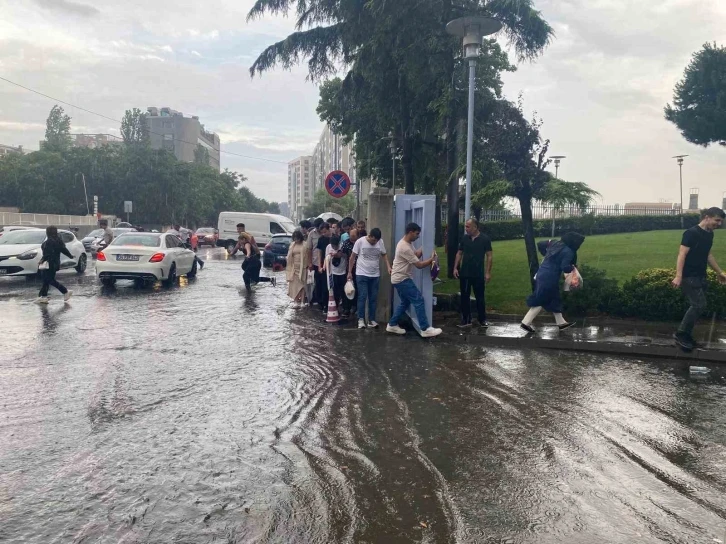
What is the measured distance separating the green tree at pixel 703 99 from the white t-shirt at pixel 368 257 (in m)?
26.0

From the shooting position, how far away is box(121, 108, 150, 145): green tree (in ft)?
289

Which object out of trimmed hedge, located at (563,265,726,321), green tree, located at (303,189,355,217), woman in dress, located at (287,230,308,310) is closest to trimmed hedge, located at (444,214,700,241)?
woman in dress, located at (287,230,308,310)

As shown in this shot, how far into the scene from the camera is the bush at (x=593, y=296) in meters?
11.3

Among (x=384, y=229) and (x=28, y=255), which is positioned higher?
(x=384, y=229)

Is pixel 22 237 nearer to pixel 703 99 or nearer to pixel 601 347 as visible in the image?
pixel 601 347

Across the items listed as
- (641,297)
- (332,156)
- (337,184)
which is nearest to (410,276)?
(641,297)

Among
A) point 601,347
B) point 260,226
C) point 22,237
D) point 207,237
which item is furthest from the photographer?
point 207,237

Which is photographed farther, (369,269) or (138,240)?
(138,240)

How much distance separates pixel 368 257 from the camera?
1070 centimetres

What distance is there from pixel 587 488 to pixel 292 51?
59.5ft

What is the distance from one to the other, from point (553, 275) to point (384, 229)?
3.23 m

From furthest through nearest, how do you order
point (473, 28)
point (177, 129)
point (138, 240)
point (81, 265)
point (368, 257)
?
point (177, 129), point (81, 265), point (138, 240), point (473, 28), point (368, 257)

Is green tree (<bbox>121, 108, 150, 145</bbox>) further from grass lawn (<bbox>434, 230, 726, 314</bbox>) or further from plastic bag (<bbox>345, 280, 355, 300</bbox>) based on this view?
plastic bag (<bbox>345, 280, 355, 300</bbox>)

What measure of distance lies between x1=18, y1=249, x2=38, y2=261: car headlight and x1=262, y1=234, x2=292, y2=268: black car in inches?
380
